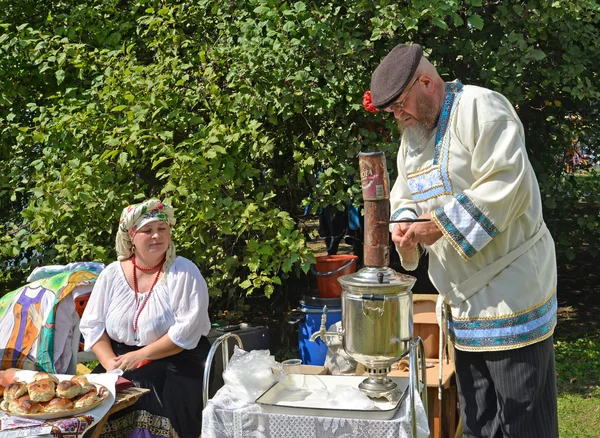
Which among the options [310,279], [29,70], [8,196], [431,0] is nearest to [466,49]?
[431,0]

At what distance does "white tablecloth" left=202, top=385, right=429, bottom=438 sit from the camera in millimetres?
2240

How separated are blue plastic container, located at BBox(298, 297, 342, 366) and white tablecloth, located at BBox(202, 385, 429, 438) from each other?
280cm

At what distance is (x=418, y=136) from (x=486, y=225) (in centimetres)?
43

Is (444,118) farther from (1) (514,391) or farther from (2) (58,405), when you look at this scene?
(2) (58,405)

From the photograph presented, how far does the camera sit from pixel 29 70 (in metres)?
6.15

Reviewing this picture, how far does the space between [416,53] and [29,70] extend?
4500mm

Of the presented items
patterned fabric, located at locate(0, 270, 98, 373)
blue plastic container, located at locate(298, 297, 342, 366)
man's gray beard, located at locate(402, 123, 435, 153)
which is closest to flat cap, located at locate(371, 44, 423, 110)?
man's gray beard, located at locate(402, 123, 435, 153)

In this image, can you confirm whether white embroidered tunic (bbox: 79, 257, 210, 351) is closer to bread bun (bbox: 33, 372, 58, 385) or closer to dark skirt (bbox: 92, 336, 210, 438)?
dark skirt (bbox: 92, 336, 210, 438)

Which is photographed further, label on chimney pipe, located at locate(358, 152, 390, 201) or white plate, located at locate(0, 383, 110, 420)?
white plate, located at locate(0, 383, 110, 420)

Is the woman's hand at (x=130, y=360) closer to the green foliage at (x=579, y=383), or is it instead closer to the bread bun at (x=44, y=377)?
the bread bun at (x=44, y=377)

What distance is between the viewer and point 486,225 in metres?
2.41

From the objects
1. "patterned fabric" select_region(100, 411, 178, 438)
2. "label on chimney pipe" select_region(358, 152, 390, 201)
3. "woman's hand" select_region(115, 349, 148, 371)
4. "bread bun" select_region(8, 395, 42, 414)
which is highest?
"label on chimney pipe" select_region(358, 152, 390, 201)

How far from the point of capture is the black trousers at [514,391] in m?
2.50

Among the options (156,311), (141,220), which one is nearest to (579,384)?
(156,311)
